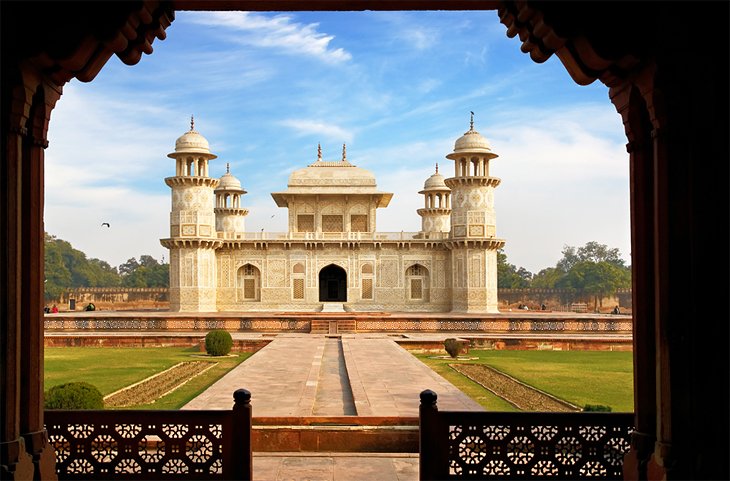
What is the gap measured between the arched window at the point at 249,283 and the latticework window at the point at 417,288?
24.4 ft

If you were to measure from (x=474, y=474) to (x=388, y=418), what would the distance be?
2821mm

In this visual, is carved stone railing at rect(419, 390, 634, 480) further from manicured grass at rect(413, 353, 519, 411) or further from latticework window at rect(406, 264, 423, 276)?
latticework window at rect(406, 264, 423, 276)

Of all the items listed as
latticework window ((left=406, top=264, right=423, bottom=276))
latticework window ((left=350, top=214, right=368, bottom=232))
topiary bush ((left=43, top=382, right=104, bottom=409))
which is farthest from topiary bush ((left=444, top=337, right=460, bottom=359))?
latticework window ((left=350, top=214, right=368, bottom=232))

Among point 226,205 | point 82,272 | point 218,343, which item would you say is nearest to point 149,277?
point 82,272

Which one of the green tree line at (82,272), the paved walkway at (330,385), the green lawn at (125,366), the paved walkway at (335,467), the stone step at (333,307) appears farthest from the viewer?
the green tree line at (82,272)

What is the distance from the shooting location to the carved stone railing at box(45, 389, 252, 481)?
402 centimetres

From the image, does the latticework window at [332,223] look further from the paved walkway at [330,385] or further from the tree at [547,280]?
the tree at [547,280]

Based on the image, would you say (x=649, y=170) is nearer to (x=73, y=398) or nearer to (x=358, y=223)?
(x=73, y=398)

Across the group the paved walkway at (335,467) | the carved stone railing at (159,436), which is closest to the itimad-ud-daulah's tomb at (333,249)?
the paved walkway at (335,467)

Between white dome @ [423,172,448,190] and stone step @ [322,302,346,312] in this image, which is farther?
white dome @ [423,172,448,190]

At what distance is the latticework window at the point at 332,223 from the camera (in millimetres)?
34594

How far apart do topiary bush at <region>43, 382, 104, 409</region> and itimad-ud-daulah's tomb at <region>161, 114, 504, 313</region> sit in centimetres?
2277

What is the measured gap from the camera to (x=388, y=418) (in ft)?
22.3

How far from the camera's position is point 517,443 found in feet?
13.4
